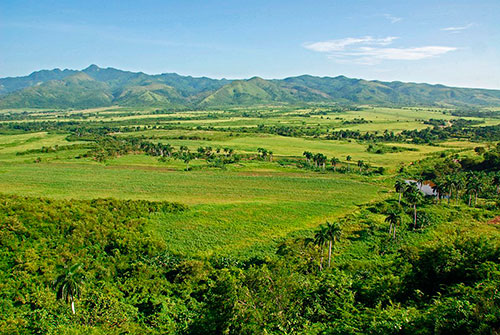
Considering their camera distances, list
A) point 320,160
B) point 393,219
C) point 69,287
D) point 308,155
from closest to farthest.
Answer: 1. point 69,287
2. point 393,219
3. point 320,160
4. point 308,155

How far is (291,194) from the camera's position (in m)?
69.2

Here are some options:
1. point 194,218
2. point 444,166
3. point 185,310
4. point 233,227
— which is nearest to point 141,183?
point 194,218

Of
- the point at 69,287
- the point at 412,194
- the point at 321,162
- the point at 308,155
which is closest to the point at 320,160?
the point at 321,162

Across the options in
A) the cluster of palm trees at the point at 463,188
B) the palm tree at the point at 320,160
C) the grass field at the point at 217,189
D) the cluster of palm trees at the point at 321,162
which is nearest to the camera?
the grass field at the point at 217,189

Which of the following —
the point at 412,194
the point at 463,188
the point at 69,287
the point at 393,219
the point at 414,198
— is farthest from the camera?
the point at 463,188

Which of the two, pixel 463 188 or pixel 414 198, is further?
pixel 463 188

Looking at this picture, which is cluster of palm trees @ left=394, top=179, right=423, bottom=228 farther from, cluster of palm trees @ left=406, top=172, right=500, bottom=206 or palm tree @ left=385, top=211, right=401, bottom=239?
palm tree @ left=385, top=211, right=401, bottom=239

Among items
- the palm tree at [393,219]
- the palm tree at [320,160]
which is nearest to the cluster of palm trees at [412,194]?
→ the palm tree at [393,219]

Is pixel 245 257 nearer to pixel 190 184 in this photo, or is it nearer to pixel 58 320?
pixel 58 320

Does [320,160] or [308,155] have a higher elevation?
[308,155]

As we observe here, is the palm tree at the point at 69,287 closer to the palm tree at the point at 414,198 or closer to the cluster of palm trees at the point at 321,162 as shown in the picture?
the palm tree at the point at 414,198

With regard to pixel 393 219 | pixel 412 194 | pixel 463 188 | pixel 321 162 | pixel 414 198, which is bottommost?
pixel 463 188

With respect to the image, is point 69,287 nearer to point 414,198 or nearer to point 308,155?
point 414,198

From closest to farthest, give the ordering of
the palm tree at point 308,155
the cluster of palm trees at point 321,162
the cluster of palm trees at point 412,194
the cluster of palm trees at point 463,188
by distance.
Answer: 1. the cluster of palm trees at point 412,194
2. the cluster of palm trees at point 463,188
3. the cluster of palm trees at point 321,162
4. the palm tree at point 308,155
